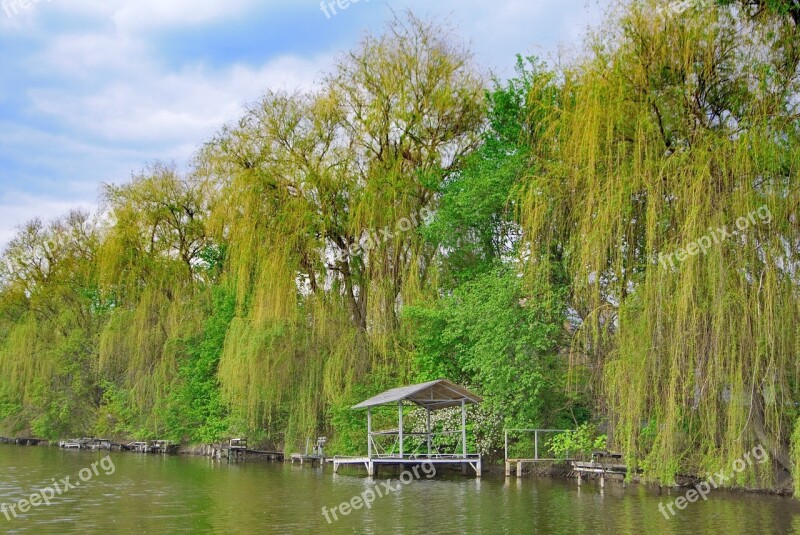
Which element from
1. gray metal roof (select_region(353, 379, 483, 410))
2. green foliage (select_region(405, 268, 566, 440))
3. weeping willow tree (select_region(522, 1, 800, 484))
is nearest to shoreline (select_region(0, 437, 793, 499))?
weeping willow tree (select_region(522, 1, 800, 484))

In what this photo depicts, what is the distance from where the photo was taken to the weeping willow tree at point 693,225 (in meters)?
17.2

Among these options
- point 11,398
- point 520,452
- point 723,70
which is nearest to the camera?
point 723,70

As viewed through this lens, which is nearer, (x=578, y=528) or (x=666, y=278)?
(x=578, y=528)

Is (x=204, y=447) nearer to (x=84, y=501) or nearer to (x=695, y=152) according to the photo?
(x=84, y=501)

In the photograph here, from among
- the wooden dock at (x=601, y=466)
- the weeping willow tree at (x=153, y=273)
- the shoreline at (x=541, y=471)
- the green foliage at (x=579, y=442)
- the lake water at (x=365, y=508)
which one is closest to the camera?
the lake water at (x=365, y=508)

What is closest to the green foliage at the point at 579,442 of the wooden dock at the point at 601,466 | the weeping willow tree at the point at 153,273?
the wooden dock at the point at 601,466

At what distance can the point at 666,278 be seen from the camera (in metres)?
18.6

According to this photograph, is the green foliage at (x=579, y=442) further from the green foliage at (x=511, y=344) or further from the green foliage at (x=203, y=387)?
the green foliage at (x=203, y=387)

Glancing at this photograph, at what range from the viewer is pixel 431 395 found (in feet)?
89.4

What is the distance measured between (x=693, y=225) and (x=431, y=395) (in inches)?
464

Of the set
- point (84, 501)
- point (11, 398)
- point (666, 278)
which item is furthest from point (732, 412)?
point (11, 398)

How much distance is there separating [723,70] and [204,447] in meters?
34.1

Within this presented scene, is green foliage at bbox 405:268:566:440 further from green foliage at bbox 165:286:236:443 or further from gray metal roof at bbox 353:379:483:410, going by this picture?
green foliage at bbox 165:286:236:443

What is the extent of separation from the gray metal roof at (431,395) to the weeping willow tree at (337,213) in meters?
3.74
